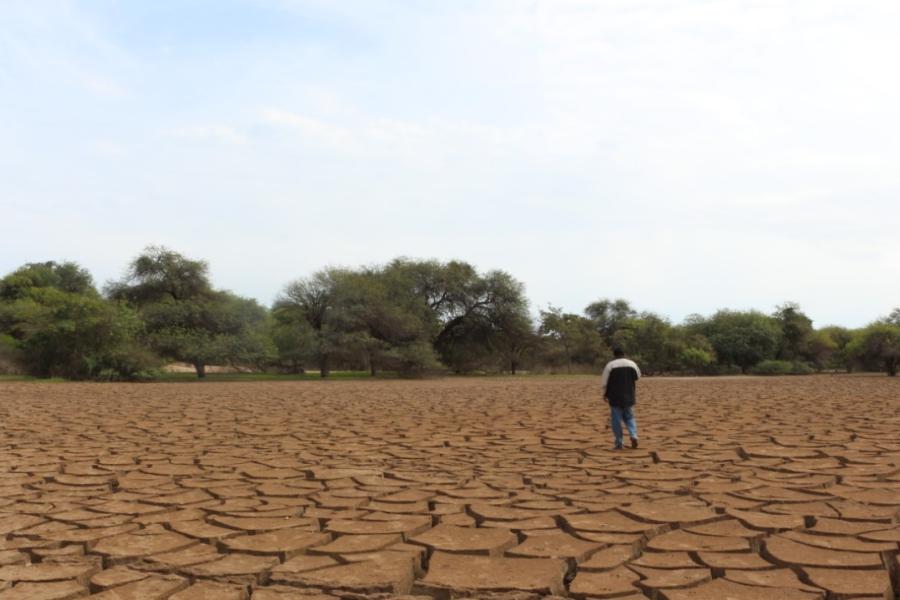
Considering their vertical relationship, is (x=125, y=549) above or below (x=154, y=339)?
below

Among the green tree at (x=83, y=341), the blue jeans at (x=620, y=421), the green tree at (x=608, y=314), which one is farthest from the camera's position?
the green tree at (x=608, y=314)

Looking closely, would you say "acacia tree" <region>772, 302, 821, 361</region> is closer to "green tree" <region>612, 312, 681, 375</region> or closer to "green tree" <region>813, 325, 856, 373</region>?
"green tree" <region>813, 325, 856, 373</region>

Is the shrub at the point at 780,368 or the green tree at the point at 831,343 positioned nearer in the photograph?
the shrub at the point at 780,368

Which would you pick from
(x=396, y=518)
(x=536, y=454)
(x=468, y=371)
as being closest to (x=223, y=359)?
(x=468, y=371)

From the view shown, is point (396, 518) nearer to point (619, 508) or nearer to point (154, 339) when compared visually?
point (619, 508)

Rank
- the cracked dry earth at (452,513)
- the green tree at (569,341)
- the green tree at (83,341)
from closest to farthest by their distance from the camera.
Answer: the cracked dry earth at (452,513) < the green tree at (83,341) < the green tree at (569,341)

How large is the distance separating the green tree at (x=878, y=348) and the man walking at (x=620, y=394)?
2510cm

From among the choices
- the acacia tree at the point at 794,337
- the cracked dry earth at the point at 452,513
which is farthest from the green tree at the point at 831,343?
the cracked dry earth at the point at 452,513

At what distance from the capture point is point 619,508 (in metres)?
4.57

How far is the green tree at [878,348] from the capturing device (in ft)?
92.3

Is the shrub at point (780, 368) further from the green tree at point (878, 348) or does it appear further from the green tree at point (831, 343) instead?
the green tree at point (878, 348)

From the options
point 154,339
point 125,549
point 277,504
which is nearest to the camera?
point 125,549

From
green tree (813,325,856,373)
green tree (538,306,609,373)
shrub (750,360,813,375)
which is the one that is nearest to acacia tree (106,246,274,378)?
green tree (538,306,609,373)

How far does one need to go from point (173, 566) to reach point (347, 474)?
2498 millimetres
